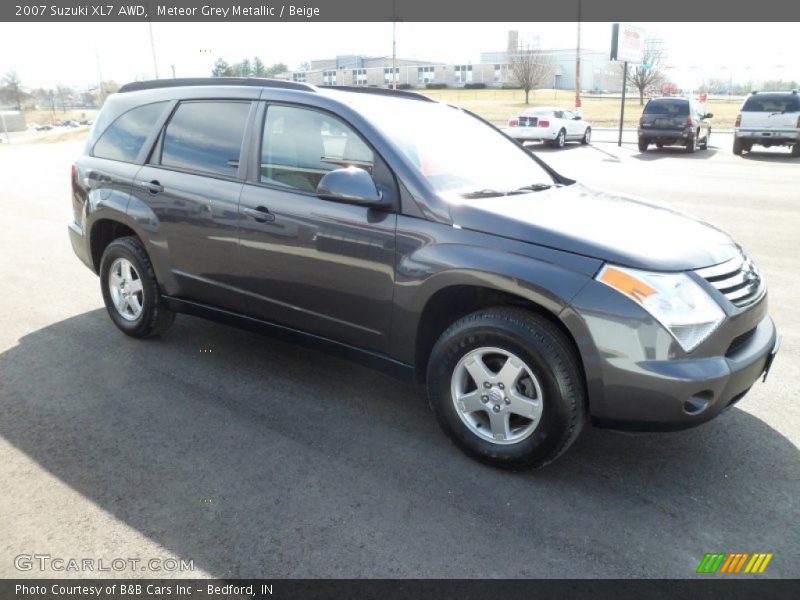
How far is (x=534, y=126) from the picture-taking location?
2361 cm

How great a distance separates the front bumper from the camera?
2.74m

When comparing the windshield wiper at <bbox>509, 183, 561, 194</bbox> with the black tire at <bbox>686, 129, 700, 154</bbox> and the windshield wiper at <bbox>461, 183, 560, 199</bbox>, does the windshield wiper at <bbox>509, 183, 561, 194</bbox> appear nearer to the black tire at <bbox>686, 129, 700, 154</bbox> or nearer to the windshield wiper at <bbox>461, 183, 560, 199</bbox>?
the windshield wiper at <bbox>461, 183, 560, 199</bbox>

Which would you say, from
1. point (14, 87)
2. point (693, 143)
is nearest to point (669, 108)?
point (693, 143)

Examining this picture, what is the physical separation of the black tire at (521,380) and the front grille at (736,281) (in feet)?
2.38

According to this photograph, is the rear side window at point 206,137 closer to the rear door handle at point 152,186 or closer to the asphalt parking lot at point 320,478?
the rear door handle at point 152,186

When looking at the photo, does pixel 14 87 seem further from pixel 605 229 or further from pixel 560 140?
pixel 605 229

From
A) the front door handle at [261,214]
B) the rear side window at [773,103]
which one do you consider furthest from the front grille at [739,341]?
the rear side window at [773,103]

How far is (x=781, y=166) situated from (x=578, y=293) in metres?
17.1

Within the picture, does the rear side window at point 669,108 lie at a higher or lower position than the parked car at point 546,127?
higher

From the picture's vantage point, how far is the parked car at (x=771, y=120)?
60.8 feet

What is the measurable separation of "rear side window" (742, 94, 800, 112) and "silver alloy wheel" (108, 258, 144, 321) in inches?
765

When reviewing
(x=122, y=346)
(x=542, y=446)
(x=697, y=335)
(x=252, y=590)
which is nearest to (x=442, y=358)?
(x=542, y=446)

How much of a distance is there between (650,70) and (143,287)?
249 feet

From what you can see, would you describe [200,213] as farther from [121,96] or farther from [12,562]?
[12,562]
